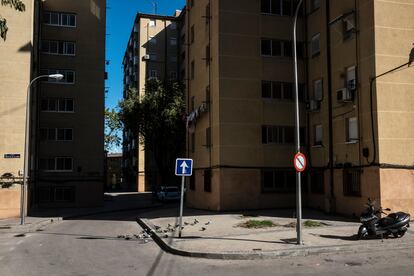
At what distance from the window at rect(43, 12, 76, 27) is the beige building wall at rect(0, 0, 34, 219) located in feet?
27.4

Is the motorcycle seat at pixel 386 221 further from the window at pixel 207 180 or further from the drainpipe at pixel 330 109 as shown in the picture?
the window at pixel 207 180

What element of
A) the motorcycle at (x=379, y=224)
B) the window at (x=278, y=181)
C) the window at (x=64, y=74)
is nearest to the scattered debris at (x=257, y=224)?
the motorcycle at (x=379, y=224)

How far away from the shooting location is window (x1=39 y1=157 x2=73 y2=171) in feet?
119

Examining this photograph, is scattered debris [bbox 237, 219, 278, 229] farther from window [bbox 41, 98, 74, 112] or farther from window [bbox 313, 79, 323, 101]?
window [bbox 41, 98, 74, 112]

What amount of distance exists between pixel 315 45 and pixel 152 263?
57.5ft

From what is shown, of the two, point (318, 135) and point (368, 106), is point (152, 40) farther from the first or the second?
point (368, 106)

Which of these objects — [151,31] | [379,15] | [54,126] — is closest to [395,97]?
[379,15]

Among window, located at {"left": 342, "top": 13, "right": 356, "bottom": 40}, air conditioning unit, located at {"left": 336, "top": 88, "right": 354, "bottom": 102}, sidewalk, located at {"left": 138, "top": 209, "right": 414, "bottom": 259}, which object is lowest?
sidewalk, located at {"left": 138, "top": 209, "right": 414, "bottom": 259}

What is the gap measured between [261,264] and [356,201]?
34.0ft

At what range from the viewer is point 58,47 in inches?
1473

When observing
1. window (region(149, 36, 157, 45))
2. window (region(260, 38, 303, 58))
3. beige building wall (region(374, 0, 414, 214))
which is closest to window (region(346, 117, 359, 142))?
beige building wall (region(374, 0, 414, 214))

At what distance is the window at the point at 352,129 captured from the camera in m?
20.3

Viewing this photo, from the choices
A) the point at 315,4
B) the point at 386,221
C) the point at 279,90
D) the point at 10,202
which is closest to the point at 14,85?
the point at 10,202

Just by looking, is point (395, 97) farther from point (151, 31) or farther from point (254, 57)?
point (151, 31)
